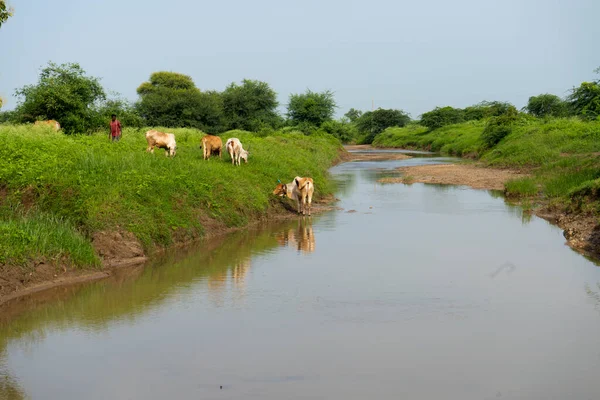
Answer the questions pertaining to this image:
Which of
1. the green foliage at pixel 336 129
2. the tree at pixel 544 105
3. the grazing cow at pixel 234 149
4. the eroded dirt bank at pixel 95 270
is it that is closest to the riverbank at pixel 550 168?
the tree at pixel 544 105

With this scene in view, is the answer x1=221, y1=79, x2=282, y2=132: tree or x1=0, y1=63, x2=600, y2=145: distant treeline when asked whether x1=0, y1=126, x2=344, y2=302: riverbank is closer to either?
x1=0, y1=63, x2=600, y2=145: distant treeline

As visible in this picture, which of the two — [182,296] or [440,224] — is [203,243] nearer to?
[182,296]

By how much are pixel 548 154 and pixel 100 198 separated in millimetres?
19440

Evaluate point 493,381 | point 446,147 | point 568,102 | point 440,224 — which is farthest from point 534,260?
point 446,147

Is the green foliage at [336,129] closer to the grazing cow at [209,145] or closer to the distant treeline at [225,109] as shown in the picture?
the distant treeline at [225,109]

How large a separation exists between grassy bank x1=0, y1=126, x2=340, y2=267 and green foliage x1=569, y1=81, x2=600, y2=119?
75.0 feet

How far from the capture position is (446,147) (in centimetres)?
4500

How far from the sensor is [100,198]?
10195 millimetres

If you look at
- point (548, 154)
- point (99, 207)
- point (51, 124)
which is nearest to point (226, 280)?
point (99, 207)

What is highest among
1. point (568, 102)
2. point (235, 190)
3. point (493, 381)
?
point (568, 102)

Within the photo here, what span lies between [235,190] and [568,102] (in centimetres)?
2817

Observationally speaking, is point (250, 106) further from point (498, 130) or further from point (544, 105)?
point (544, 105)

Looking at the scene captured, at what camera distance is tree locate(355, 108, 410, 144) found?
238ft

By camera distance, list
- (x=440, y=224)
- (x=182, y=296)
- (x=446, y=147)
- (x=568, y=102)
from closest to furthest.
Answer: (x=182, y=296) → (x=440, y=224) → (x=568, y=102) → (x=446, y=147)
